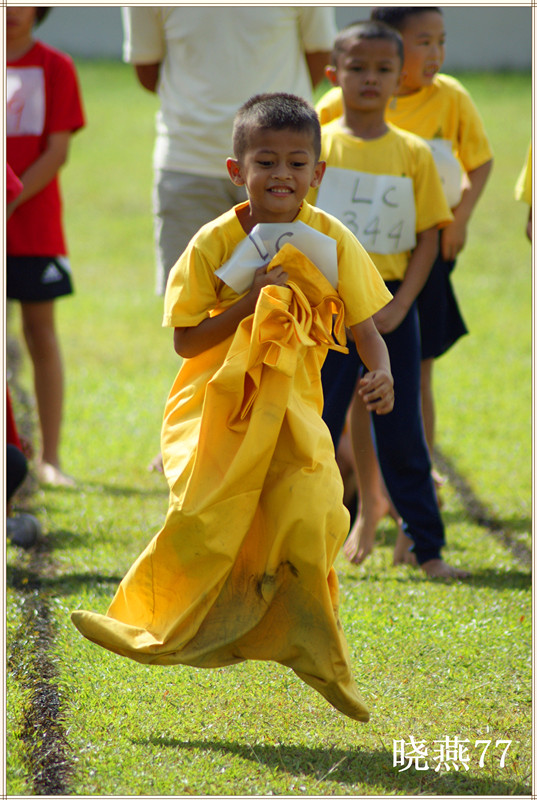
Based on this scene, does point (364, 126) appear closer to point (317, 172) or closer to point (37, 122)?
point (317, 172)

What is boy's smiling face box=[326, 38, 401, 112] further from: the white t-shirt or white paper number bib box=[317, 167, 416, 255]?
the white t-shirt

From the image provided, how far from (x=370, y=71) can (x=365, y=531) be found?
6.05ft

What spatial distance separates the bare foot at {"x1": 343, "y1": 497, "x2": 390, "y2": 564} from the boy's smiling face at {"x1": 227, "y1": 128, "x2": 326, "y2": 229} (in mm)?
1901

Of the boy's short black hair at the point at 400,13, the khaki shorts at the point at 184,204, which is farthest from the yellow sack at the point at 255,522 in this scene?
the khaki shorts at the point at 184,204

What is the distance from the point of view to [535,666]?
3.27 meters

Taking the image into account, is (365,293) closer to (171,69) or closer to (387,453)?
(387,453)

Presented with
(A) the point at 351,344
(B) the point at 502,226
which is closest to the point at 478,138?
(A) the point at 351,344

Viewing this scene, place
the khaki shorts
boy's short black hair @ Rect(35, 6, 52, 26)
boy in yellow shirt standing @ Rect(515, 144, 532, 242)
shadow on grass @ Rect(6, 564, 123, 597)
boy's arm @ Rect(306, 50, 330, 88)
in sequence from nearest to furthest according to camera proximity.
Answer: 1. shadow on grass @ Rect(6, 564, 123, 597)
2. boy in yellow shirt standing @ Rect(515, 144, 532, 242)
3. the khaki shorts
4. boy's arm @ Rect(306, 50, 330, 88)
5. boy's short black hair @ Rect(35, 6, 52, 26)

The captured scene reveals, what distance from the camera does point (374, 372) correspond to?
2.86 metres

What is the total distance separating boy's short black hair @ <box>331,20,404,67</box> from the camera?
374 cm

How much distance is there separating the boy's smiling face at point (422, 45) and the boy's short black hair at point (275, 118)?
55.7 inches

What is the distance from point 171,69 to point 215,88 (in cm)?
29

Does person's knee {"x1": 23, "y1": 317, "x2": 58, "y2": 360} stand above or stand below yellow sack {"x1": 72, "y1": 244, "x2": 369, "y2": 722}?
below

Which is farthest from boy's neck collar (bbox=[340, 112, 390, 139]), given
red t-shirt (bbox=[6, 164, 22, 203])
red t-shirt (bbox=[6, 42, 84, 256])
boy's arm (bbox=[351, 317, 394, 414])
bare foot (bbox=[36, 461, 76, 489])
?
bare foot (bbox=[36, 461, 76, 489])
